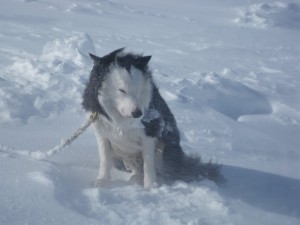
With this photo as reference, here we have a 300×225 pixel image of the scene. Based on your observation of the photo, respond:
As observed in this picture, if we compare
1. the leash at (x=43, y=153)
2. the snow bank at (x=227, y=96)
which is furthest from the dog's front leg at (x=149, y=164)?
the snow bank at (x=227, y=96)

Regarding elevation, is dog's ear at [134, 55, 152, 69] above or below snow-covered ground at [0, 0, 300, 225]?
above

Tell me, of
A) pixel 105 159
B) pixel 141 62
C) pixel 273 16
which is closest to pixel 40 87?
pixel 105 159

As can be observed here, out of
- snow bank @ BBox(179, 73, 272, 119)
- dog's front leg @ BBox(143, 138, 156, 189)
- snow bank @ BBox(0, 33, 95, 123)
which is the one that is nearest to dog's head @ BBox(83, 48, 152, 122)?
dog's front leg @ BBox(143, 138, 156, 189)

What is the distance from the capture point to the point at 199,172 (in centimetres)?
359

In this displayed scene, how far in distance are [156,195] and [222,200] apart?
0.48 metres

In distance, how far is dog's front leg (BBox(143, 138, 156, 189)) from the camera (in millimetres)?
3389

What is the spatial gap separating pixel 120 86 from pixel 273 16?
14.7 meters

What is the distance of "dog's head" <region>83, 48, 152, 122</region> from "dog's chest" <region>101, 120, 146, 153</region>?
0.39ft

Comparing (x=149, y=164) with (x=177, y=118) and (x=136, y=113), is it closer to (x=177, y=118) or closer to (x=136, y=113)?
(x=136, y=113)

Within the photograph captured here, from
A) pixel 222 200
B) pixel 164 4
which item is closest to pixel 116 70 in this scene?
pixel 222 200

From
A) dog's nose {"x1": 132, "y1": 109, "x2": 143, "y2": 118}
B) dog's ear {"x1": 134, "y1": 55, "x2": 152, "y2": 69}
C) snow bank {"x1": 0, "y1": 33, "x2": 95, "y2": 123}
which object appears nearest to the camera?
dog's nose {"x1": 132, "y1": 109, "x2": 143, "y2": 118}

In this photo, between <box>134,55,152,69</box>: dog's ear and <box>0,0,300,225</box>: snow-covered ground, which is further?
<box>134,55,152,69</box>: dog's ear

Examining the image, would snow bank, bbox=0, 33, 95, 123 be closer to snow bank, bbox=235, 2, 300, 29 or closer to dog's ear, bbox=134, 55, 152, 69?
dog's ear, bbox=134, 55, 152, 69

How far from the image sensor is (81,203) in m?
2.73
